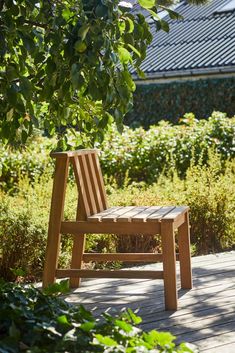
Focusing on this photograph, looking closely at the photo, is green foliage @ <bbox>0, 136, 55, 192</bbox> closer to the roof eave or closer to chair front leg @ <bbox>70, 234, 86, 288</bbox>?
chair front leg @ <bbox>70, 234, 86, 288</bbox>

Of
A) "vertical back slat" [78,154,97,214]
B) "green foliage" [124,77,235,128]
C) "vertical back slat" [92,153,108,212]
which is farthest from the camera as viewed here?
"green foliage" [124,77,235,128]

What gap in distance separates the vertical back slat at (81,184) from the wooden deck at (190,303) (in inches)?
24.1

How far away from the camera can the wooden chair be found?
198 inches

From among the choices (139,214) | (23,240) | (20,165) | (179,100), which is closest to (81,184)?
(139,214)

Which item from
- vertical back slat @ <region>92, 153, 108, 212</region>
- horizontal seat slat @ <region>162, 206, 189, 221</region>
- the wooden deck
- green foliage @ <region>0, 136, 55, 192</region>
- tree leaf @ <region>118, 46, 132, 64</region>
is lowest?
the wooden deck

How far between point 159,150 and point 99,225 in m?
4.64

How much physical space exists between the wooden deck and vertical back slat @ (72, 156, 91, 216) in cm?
61

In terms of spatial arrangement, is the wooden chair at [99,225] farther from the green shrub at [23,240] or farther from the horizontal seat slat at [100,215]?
the green shrub at [23,240]

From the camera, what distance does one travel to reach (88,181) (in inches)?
218

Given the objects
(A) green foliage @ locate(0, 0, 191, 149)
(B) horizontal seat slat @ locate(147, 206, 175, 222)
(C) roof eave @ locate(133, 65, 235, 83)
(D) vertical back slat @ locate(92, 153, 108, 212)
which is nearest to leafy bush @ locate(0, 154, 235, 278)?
(D) vertical back slat @ locate(92, 153, 108, 212)

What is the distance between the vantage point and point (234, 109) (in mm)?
15914

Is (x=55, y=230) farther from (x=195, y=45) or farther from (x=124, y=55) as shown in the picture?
(x=195, y=45)

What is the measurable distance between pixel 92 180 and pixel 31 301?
7.29 ft

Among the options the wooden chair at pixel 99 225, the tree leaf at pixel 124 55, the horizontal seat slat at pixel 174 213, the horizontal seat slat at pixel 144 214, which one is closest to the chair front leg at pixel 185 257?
the wooden chair at pixel 99 225
